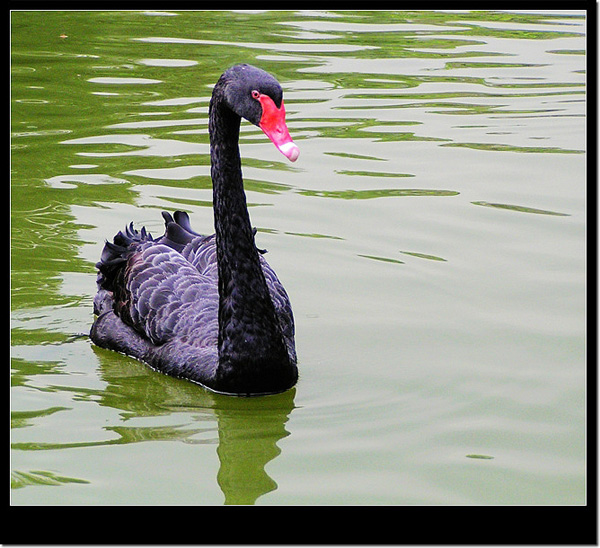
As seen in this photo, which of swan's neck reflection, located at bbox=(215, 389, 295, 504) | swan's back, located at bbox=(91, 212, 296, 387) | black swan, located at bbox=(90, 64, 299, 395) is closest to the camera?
swan's neck reflection, located at bbox=(215, 389, 295, 504)

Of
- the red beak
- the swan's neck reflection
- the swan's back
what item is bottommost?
the swan's neck reflection

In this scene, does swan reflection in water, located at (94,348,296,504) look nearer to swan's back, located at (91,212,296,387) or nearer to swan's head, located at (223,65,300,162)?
swan's back, located at (91,212,296,387)

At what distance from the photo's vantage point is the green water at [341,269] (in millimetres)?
4160

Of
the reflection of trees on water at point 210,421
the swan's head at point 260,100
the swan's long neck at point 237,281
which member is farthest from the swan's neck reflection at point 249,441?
the swan's head at point 260,100

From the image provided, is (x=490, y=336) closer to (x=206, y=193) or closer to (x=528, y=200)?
(x=528, y=200)

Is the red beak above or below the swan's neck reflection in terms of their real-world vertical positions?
above

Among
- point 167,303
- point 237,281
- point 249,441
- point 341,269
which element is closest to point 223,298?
point 237,281

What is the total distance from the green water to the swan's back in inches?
3.9

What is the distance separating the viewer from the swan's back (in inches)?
196

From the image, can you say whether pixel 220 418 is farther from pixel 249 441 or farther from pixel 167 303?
pixel 167 303

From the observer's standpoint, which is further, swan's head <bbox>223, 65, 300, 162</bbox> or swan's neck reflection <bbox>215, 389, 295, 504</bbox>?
swan's head <bbox>223, 65, 300, 162</bbox>

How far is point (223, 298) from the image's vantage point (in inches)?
189

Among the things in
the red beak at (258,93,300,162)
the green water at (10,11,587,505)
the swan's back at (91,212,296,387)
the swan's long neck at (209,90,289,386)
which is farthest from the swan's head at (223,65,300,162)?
the green water at (10,11,587,505)

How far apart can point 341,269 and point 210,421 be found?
1.78 metres
